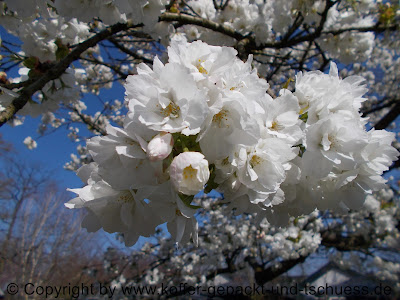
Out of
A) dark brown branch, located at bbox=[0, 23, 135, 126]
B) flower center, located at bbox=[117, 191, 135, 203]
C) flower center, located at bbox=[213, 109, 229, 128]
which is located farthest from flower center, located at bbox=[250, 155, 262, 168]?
dark brown branch, located at bbox=[0, 23, 135, 126]

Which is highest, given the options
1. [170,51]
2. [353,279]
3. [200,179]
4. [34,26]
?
[34,26]

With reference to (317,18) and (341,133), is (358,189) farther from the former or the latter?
(317,18)

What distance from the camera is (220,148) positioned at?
72cm

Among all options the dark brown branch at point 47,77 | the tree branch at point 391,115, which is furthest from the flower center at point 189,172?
the tree branch at point 391,115

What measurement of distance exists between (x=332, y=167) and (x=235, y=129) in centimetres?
42

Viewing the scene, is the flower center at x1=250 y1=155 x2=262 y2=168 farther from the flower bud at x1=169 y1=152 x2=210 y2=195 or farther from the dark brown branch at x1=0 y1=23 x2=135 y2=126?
the dark brown branch at x1=0 y1=23 x2=135 y2=126

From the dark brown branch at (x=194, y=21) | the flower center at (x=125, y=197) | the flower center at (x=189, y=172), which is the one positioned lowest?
the flower center at (x=125, y=197)

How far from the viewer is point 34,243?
655 inches

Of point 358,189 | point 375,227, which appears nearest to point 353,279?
point 375,227

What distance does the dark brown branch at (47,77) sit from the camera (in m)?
1.18

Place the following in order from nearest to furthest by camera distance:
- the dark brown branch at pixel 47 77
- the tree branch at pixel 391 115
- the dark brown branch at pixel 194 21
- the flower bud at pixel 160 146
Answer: the flower bud at pixel 160 146 < the dark brown branch at pixel 47 77 < the dark brown branch at pixel 194 21 < the tree branch at pixel 391 115

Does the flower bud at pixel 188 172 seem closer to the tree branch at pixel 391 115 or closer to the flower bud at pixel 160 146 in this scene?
the flower bud at pixel 160 146

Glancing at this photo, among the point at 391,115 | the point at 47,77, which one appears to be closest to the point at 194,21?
the point at 47,77

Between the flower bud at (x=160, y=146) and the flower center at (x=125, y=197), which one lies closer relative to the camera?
the flower bud at (x=160, y=146)
